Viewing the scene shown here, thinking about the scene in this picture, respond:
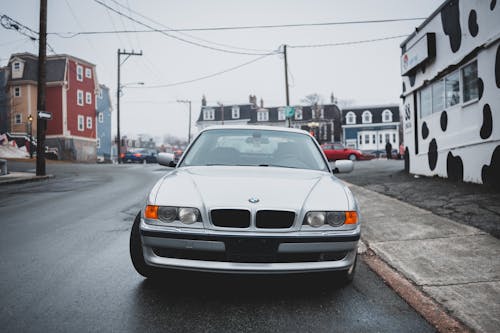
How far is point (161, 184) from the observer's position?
321 cm

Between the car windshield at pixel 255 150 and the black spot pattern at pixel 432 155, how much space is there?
6.61 m

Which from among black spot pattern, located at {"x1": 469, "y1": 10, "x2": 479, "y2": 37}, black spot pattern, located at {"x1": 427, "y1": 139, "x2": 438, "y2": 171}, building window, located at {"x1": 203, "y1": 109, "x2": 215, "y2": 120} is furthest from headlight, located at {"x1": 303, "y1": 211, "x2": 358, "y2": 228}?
building window, located at {"x1": 203, "y1": 109, "x2": 215, "y2": 120}

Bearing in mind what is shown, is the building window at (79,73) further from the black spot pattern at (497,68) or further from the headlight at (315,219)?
the headlight at (315,219)

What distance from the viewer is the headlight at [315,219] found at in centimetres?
280

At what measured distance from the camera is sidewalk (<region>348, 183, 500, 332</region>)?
2.85 meters

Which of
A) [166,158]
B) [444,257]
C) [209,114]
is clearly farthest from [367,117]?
[166,158]

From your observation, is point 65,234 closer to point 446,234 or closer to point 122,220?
point 122,220

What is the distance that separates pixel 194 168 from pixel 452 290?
2542 mm

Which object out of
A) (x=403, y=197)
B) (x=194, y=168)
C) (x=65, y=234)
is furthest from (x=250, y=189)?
(x=403, y=197)

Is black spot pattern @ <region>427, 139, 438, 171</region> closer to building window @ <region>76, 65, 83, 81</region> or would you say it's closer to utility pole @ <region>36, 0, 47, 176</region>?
utility pole @ <region>36, 0, 47, 176</region>

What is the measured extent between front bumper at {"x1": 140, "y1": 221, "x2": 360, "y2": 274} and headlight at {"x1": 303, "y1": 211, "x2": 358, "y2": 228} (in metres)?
0.08

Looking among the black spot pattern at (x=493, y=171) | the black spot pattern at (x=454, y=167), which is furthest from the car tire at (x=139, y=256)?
the black spot pattern at (x=454, y=167)

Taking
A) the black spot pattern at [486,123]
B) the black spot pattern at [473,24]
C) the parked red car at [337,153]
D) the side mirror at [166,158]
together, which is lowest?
the side mirror at [166,158]

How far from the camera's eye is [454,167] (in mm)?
8781
